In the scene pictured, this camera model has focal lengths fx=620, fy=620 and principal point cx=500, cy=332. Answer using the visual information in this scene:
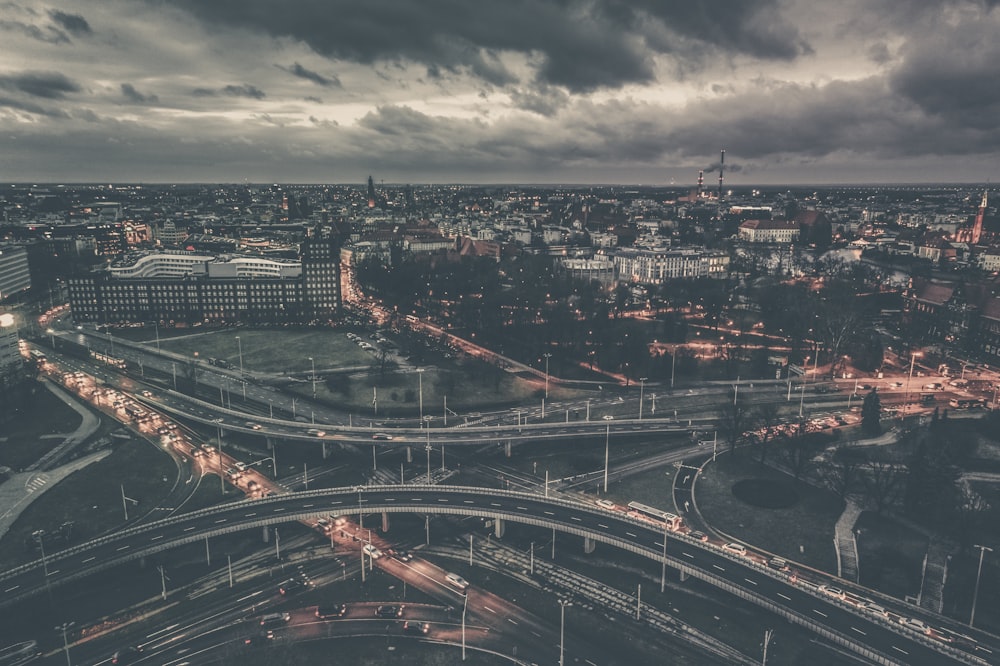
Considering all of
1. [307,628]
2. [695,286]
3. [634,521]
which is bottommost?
[307,628]

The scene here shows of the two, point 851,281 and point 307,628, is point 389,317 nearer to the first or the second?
point 307,628

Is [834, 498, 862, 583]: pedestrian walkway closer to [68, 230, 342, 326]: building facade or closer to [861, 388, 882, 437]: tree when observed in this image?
[861, 388, 882, 437]: tree

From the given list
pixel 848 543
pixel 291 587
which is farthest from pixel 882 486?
pixel 291 587

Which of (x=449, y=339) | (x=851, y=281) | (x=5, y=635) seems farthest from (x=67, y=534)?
(x=851, y=281)

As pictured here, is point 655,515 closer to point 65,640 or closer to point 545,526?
point 545,526

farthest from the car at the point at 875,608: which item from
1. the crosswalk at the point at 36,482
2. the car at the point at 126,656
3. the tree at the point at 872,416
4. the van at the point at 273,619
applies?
the crosswalk at the point at 36,482

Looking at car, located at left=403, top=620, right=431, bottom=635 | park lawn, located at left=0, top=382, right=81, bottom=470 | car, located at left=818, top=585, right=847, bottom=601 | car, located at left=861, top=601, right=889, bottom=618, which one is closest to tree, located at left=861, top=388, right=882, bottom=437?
car, located at left=818, top=585, right=847, bottom=601
